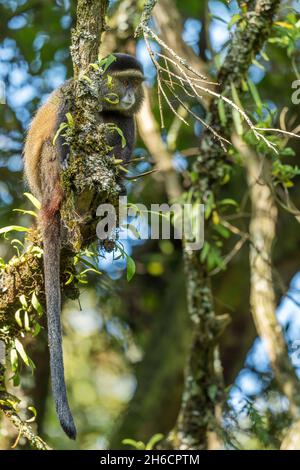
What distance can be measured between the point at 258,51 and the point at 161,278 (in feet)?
15.1

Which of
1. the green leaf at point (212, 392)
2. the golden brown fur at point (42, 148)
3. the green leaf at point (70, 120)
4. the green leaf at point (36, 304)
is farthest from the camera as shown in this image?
the green leaf at point (212, 392)

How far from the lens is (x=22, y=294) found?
439 cm

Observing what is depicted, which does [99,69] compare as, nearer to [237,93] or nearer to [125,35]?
[237,93]

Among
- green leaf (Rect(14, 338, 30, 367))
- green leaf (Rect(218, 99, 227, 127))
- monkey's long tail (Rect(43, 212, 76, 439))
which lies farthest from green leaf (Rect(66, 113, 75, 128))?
green leaf (Rect(218, 99, 227, 127))

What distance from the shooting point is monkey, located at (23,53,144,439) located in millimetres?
4277

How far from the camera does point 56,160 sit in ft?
16.0

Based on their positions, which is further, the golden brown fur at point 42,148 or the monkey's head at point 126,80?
the monkey's head at point 126,80

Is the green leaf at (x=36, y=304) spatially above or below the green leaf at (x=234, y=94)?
below

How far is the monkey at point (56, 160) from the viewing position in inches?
168

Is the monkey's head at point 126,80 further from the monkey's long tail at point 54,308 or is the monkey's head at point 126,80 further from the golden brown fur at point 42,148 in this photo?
the monkey's long tail at point 54,308

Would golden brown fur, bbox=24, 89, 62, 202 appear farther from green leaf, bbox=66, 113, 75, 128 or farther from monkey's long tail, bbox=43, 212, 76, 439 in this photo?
green leaf, bbox=66, 113, 75, 128

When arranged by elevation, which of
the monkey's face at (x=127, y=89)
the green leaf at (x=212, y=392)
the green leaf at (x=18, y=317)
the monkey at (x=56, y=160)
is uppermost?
the monkey's face at (x=127, y=89)

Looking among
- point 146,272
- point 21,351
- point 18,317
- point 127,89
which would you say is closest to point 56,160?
point 18,317

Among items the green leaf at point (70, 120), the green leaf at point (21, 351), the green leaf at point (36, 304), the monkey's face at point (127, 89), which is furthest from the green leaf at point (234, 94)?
the green leaf at point (21, 351)
